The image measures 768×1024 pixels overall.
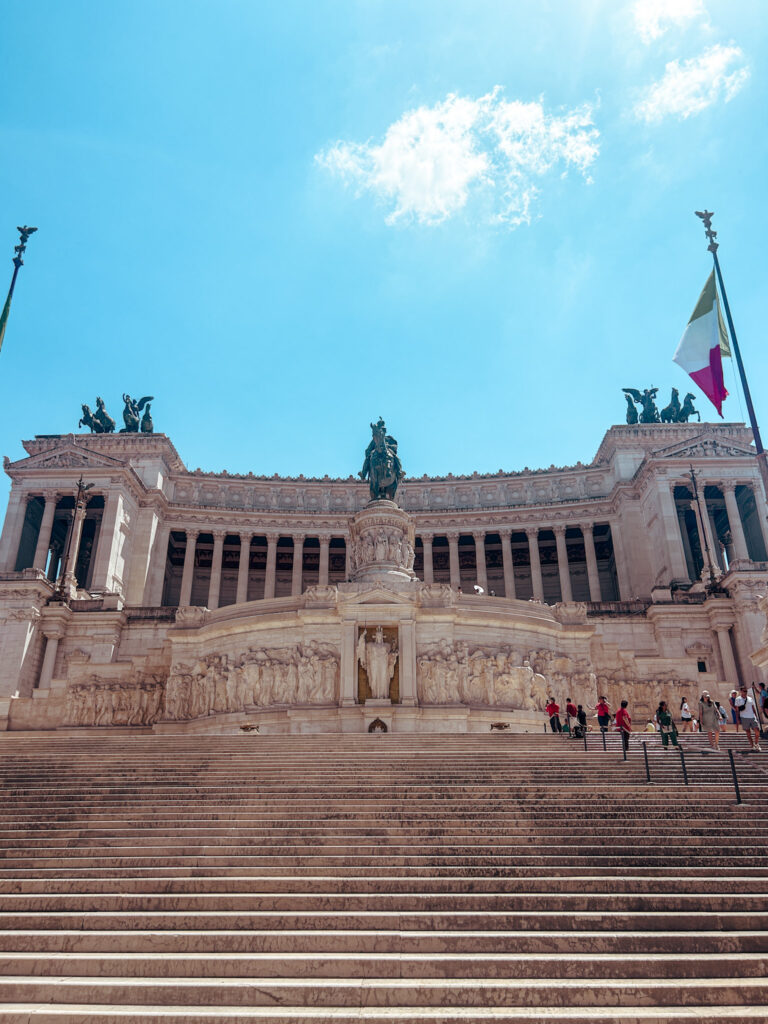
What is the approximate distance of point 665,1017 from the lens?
6996 millimetres

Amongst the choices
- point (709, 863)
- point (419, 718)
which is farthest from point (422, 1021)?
point (419, 718)

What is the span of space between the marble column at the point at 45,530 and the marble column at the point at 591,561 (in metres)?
40.2

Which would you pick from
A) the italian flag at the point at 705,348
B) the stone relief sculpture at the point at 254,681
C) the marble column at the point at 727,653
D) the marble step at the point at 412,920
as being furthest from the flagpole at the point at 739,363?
the marble column at the point at 727,653

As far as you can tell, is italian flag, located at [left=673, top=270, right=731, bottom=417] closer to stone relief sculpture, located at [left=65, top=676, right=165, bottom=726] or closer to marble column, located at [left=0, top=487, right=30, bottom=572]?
stone relief sculpture, located at [left=65, top=676, right=165, bottom=726]

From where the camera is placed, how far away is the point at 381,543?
35.7 m

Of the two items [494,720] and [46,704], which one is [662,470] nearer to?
[494,720]

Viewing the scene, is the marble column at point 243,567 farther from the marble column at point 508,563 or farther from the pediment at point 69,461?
the marble column at point 508,563

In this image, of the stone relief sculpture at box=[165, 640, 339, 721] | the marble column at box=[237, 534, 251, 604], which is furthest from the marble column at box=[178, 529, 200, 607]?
the stone relief sculpture at box=[165, 640, 339, 721]

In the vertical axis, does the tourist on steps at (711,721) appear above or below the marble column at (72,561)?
below

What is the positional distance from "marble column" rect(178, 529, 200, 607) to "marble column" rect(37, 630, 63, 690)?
52.0 ft

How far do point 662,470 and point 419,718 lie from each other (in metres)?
36.3

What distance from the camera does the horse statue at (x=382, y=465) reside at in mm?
38375

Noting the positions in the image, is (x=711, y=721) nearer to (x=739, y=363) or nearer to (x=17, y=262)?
(x=739, y=363)

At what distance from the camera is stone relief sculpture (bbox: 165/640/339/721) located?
29375 millimetres
